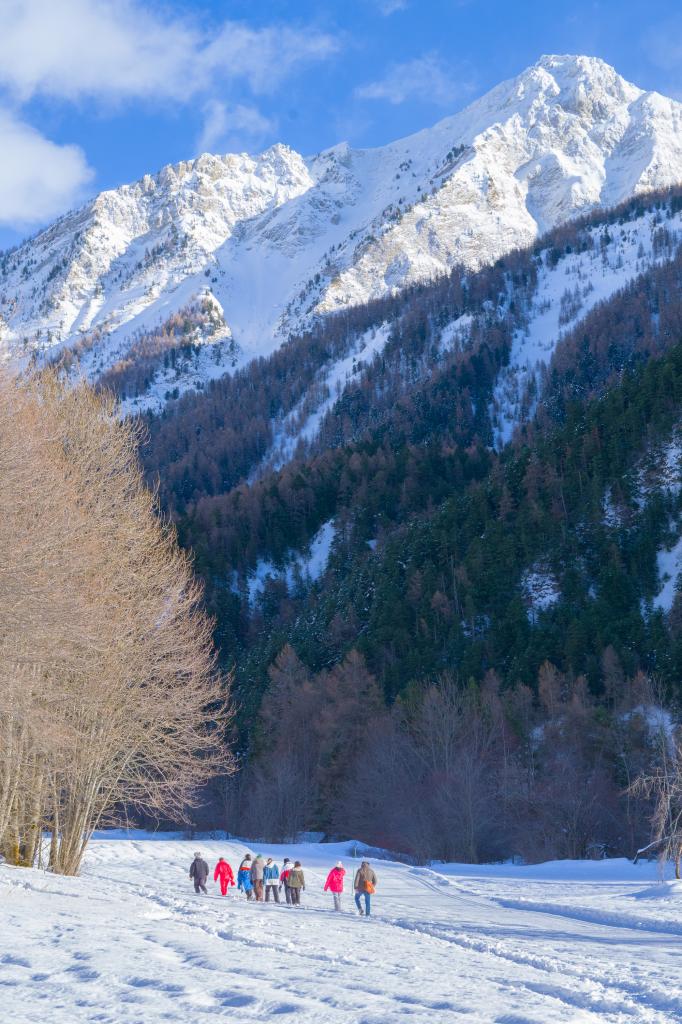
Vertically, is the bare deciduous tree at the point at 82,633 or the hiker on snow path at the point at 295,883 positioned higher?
the bare deciduous tree at the point at 82,633

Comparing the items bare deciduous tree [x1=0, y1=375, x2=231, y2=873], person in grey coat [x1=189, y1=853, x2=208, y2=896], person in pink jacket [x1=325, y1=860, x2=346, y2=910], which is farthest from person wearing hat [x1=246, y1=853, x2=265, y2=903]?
bare deciduous tree [x1=0, y1=375, x2=231, y2=873]

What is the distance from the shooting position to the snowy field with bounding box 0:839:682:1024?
1012cm

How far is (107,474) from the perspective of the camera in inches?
992

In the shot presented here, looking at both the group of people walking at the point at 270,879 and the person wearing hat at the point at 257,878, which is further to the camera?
the person wearing hat at the point at 257,878

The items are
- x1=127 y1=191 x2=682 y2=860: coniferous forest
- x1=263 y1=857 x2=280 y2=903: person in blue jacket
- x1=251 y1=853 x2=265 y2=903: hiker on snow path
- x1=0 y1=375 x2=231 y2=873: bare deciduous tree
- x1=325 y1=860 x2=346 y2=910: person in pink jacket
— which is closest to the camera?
x1=0 y1=375 x2=231 y2=873: bare deciduous tree

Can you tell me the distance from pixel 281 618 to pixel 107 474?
95.5 m

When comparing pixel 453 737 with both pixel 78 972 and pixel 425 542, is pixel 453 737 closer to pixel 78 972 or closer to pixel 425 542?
pixel 425 542

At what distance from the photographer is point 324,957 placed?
1434 cm

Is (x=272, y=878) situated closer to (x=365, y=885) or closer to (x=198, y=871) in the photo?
(x=198, y=871)

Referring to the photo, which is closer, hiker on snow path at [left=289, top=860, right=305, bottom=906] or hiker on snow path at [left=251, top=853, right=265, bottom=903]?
hiker on snow path at [left=289, top=860, right=305, bottom=906]

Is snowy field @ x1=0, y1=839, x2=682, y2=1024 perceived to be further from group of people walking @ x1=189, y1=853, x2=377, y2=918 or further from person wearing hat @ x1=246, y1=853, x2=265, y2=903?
person wearing hat @ x1=246, y1=853, x2=265, y2=903

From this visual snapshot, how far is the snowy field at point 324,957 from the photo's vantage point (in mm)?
→ 10125

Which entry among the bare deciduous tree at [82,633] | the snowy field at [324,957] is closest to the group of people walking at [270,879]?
the snowy field at [324,957]

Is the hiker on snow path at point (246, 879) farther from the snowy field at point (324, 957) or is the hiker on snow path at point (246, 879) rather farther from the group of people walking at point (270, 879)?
the snowy field at point (324, 957)
